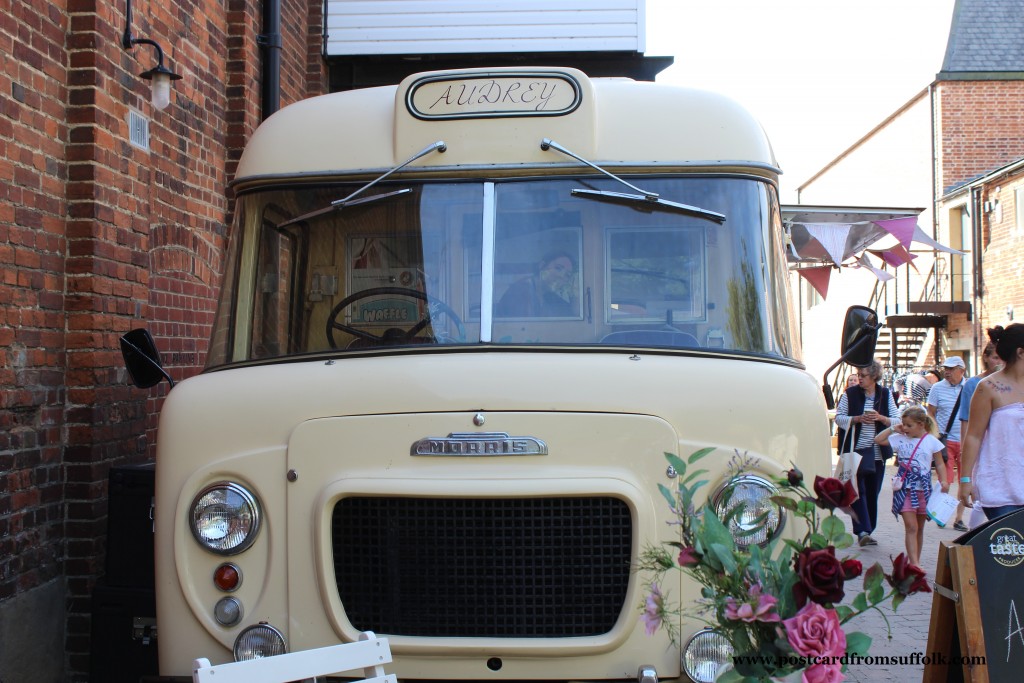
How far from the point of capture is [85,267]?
5.47 m

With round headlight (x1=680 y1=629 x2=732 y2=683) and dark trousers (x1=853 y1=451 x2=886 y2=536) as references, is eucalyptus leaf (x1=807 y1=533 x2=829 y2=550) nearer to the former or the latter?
round headlight (x1=680 y1=629 x2=732 y2=683)

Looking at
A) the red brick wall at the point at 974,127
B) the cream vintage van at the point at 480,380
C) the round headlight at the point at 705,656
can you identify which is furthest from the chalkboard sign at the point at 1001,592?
the red brick wall at the point at 974,127

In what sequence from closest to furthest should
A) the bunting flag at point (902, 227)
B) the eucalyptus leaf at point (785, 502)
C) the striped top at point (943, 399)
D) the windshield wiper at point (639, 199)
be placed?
the eucalyptus leaf at point (785, 502)
the windshield wiper at point (639, 199)
the bunting flag at point (902, 227)
the striped top at point (943, 399)

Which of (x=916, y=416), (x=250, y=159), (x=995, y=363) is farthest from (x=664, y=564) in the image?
(x=995, y=363)

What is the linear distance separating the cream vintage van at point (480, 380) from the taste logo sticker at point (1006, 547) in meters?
1.12

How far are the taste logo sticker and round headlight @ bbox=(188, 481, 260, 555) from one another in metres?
2.91

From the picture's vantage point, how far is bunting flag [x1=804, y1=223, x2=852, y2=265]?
952cm

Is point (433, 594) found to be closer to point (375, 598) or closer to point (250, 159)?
point (375, 598)

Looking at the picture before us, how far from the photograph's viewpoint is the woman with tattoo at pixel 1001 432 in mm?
5898

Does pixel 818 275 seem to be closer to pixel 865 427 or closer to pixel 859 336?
pixel 865 427

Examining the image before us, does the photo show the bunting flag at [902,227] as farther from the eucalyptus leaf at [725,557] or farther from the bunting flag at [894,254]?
the eucalyptus leaf at [725,557]

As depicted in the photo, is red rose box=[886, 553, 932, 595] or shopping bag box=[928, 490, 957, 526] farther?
shopping bag box=[928, 490, 957, 526]

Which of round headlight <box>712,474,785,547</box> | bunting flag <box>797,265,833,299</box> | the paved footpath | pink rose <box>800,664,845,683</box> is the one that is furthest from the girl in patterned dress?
pink rose <box>800,664,845,683</box>

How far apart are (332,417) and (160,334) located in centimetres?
331
